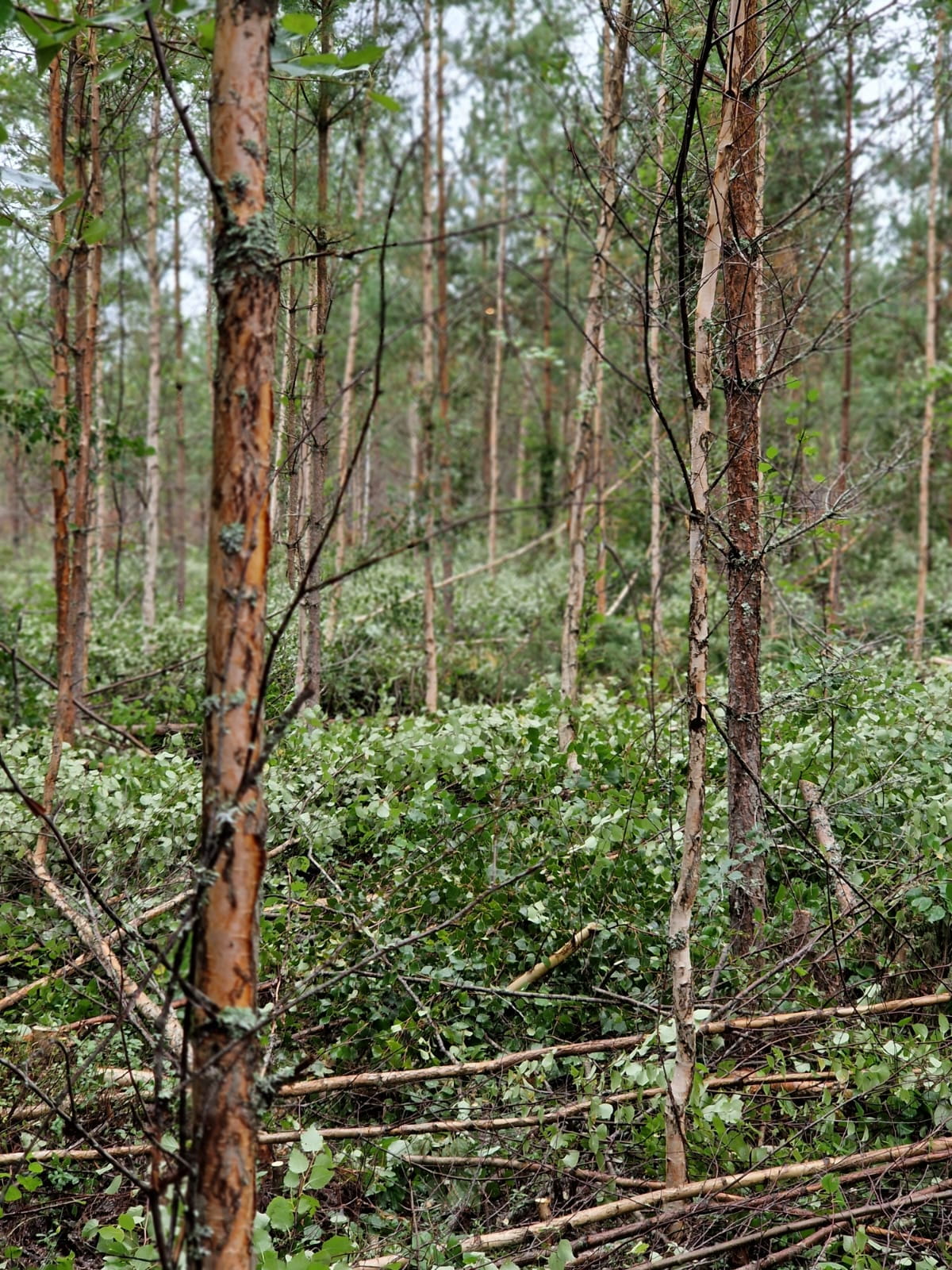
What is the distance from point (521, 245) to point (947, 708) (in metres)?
21.1

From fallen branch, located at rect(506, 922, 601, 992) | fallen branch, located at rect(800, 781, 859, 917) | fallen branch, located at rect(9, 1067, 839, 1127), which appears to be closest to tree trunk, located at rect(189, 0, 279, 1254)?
fallen branch, located at rect(9, 1067, 839, 1127)

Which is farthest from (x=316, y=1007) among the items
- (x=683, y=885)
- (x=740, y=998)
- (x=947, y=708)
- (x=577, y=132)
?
(x=577, y=132)

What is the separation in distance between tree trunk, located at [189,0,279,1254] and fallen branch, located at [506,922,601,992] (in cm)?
264

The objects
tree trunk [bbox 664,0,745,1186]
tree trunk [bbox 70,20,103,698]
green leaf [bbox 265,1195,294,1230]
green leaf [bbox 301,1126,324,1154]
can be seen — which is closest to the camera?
green leaf [bbox 265,1195,294,1230]

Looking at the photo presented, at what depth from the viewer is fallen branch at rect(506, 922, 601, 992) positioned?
4035 mm

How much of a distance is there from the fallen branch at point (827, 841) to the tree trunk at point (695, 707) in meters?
1.36

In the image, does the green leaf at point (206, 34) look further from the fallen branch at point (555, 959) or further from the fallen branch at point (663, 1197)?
the fallen branch at point (555, 959)

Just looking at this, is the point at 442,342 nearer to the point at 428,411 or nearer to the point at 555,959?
the point at 428,411

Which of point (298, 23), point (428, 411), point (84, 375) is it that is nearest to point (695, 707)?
point (298, 23)

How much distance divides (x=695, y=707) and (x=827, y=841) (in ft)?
7.27

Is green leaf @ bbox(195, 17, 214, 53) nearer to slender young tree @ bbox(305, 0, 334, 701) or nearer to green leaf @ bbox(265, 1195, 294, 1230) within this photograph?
slender young tree @ bbox(305, 0, 334, 701)

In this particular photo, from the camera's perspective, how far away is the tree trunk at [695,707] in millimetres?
2686

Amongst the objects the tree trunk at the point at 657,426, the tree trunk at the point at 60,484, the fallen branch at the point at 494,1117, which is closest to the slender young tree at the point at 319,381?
the tree trunk at the point at 60,484

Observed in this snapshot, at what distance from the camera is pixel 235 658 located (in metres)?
1.52
